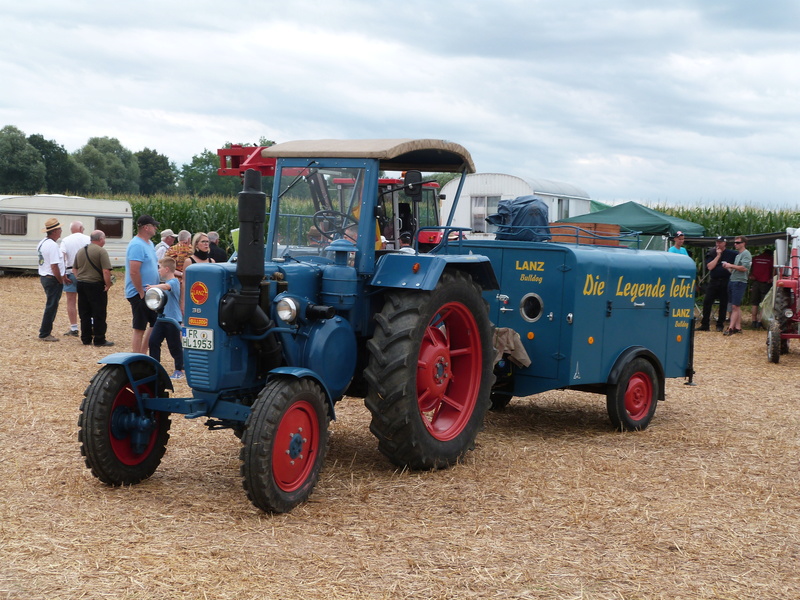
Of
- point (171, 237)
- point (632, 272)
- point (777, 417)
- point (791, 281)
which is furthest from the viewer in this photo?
point (791, 281)

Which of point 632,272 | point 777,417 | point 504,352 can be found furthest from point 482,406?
point 777,417

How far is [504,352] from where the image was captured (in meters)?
7.36

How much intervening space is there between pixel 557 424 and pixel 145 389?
4.14m

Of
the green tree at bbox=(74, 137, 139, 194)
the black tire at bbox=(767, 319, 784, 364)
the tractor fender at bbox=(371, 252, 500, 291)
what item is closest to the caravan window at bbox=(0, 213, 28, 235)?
the black tire at bbox=(767, 319, 784, 364)

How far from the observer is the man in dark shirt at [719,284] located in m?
17.2

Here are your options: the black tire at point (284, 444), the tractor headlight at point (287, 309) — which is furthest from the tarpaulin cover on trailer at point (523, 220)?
the black tire at point (284, 444)

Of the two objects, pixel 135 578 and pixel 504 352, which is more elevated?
pixel 504 352

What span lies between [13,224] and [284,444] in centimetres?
2261

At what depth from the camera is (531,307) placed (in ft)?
25.2

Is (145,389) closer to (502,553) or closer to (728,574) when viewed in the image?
(502,553)

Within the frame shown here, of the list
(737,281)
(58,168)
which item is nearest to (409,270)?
(737,281)

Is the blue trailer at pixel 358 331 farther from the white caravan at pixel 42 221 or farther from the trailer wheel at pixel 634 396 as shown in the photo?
the white caravan at pixel 42 221

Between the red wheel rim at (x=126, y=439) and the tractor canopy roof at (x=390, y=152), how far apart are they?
1.87m

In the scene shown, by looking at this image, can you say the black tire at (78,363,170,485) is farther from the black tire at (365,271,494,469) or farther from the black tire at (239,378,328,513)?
the black tire at (365,271,494,469)
